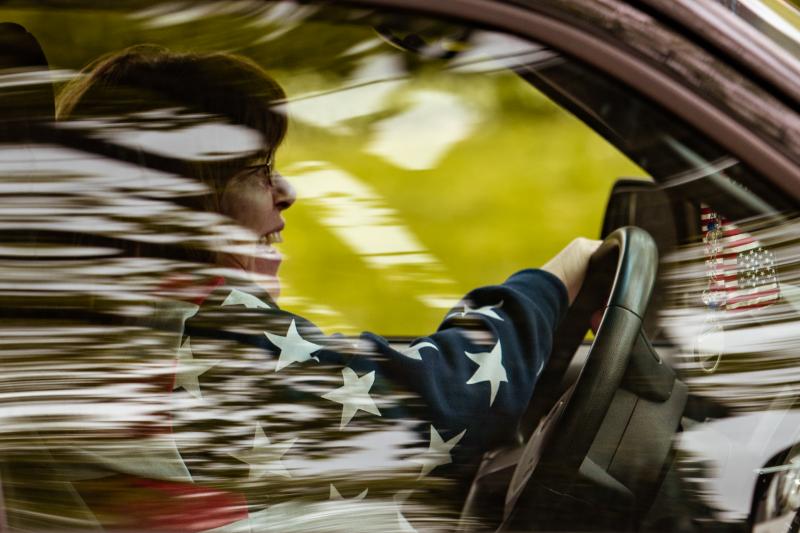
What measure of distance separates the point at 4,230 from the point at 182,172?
0.69 feet

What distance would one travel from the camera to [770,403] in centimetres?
118

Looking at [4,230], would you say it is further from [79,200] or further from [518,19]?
[518,19]

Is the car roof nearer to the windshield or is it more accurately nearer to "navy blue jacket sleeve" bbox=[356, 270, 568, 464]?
the windshield

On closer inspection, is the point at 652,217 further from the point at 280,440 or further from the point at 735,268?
the point at 280,440

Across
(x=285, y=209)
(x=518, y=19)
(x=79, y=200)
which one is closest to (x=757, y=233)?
(x=518, y=19)

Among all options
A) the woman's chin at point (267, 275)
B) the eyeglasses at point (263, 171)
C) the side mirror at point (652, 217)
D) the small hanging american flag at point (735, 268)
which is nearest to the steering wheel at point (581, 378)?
the side mirror at point (652, 217)

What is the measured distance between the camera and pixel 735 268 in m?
1.24

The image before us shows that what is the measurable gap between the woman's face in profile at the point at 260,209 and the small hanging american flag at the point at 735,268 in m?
0.53

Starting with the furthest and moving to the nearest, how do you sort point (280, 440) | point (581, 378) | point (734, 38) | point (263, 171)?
point (581, 378) → point (263, 171) → point (280, 440) → point (734, 38)

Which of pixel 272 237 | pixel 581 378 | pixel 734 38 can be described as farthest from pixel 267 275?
pixel 734 38

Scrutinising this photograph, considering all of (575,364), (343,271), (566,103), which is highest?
(566,103)

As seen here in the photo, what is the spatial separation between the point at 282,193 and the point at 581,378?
0.51 m

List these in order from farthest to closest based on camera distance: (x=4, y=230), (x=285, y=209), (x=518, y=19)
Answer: (x=285, y=209), (x=4, y=230), (x=518, y=19)

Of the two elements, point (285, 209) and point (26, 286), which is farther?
point (285, 209)
